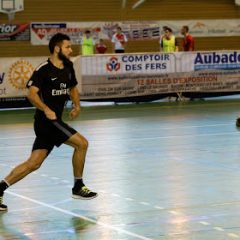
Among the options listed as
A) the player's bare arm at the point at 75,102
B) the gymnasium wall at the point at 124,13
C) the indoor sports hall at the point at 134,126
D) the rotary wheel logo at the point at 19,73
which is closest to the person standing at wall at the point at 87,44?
the indoor sports hall at the point at 134,126

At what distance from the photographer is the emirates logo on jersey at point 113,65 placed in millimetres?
25375

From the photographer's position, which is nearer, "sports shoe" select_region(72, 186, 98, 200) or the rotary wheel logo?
"sports shoe" select_region(72, 186, 98, 200)

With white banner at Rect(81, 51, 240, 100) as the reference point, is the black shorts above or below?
above

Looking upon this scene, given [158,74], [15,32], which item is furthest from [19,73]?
[15,32]

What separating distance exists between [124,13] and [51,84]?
84.6 ft

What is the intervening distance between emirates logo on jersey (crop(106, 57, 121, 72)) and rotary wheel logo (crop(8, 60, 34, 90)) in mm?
2616

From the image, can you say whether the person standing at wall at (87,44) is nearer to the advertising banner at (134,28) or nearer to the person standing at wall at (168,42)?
the advertising banner at (134,28)

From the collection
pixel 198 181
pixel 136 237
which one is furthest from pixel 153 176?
pixel 136 237

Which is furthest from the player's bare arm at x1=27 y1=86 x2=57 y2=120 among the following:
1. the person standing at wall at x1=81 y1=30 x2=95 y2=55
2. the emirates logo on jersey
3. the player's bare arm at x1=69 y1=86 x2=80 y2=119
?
the person standing at wall at x1=81 y1=30 x2=95 y2=55

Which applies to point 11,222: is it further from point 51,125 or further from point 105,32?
point 105,32

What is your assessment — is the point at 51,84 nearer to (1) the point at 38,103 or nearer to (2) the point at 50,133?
(1) the point at 38,103

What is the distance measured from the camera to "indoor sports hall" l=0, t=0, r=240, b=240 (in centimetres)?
888

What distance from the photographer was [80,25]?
34.0 metres

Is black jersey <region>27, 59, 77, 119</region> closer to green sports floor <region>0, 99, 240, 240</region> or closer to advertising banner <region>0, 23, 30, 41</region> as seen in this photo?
green sports floor <region>0, 99, 240, 240</region>
